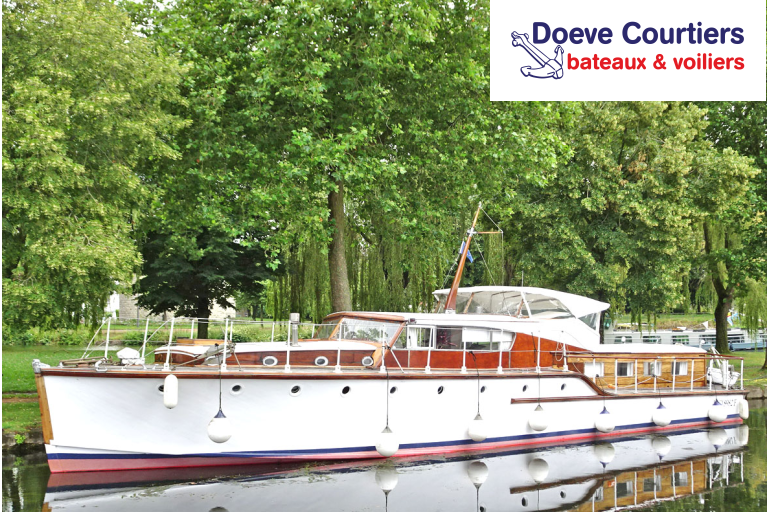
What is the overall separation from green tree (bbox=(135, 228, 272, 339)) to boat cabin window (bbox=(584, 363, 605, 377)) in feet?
40.9

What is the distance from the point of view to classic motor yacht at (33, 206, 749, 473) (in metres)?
12.1

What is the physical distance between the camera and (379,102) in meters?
18.4

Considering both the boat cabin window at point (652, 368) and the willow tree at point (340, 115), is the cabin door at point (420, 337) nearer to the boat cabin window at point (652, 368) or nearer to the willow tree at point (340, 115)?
the willow tree at point (340, 115)

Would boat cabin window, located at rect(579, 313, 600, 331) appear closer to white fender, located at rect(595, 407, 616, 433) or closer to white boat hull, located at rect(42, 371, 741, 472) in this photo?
white fender, located at rect(595, 407, 616, 433)

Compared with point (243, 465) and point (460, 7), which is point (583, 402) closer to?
point (243, 465)

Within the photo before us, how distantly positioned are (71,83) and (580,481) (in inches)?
489

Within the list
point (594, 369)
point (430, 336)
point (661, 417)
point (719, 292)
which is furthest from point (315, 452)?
point (719, 292)

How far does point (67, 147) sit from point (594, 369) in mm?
12482

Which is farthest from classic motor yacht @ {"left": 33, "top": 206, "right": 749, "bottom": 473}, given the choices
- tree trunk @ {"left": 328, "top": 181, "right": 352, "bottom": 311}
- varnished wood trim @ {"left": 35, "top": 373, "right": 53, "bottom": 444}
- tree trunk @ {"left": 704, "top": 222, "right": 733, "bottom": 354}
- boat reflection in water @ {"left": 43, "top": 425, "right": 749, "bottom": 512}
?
tree trunk @ {"left": 704, "top": 222, "right": 733, "bottom": 354}

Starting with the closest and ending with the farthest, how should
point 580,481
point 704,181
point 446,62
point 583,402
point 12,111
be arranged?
point 580,481 < point 12,111 < point 583,402 < point 446,62 < point 704,181

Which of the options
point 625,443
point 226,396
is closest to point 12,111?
point 226,396

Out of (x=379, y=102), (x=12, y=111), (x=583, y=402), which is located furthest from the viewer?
(x=379, y=102)

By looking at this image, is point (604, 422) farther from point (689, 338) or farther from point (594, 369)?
point (689, 338)

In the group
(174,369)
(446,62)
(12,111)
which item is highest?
(446,62)
